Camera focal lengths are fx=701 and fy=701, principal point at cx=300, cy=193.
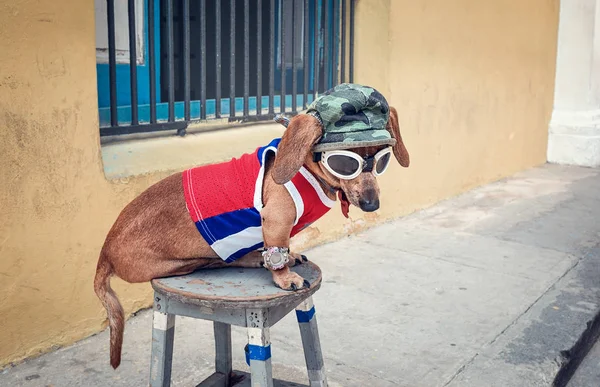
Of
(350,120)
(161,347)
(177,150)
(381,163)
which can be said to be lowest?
(161,347)

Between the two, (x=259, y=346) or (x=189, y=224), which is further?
(x=189, y=224)

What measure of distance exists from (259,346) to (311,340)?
1.32ft

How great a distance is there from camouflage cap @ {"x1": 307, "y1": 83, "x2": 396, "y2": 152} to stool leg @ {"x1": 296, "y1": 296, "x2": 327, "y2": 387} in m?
0.64

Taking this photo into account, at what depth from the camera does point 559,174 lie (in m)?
8.43

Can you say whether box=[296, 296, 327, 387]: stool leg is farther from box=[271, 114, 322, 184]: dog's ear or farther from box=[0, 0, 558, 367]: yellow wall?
box=[0, 0, 558, 367]: yellow wall

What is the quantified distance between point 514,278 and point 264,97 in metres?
2.24

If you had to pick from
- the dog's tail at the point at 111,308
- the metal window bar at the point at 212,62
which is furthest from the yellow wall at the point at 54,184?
the dog's tail at the point at 111,308

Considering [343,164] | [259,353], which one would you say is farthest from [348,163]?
[259,353]

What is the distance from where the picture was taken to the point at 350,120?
6.96 ft

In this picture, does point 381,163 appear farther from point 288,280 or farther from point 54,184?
point 54,184

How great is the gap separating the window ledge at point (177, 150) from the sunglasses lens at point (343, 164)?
182cm

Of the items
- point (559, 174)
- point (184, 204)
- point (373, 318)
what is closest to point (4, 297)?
point (184, 204)

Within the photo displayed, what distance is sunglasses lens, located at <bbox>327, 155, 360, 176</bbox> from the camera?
210 cm

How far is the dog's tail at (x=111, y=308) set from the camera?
236 centimetres
